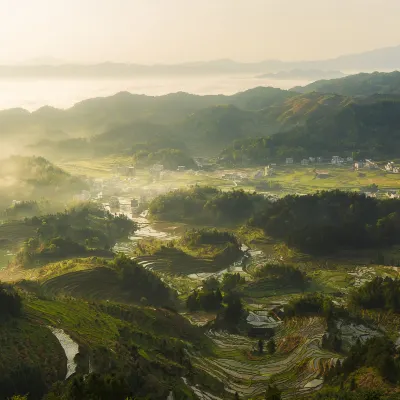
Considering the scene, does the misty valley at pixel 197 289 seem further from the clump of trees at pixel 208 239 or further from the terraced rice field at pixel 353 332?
the clump of trees at pixel 208 239

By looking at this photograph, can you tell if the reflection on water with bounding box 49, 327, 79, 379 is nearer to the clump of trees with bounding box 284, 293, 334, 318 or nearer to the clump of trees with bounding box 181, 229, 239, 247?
the clump of trees with bounding box 284, 293, 334, 318

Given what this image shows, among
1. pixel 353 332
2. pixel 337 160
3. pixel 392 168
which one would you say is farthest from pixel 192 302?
pixel 337 160

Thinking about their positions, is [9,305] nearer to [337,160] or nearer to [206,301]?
[206,301]

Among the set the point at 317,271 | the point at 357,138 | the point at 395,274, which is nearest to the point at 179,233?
the point at 317,271

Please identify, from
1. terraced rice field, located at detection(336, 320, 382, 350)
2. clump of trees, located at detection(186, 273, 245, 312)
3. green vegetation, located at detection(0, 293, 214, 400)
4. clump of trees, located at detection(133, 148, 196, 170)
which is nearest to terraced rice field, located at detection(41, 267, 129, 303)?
green vegetation, located at detection(0, 293, 214, 400)

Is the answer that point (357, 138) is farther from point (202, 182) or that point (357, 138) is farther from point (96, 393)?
point (96, 393)

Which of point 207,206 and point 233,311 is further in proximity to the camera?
point 207,206

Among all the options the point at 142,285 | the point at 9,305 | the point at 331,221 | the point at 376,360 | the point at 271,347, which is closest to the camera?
the point at 376,360
